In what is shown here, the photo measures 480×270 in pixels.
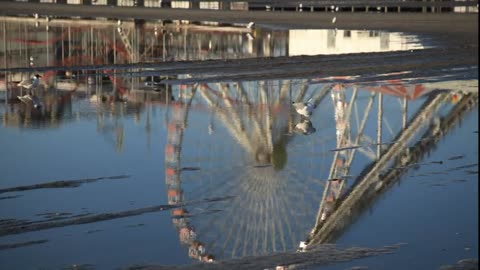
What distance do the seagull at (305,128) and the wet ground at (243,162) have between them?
0.04 metres

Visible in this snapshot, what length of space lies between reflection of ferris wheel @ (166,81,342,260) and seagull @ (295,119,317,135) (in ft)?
0.33

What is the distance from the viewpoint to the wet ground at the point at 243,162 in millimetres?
8586

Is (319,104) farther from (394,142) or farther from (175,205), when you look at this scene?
(175,205)

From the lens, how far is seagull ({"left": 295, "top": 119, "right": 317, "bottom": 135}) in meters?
14.1

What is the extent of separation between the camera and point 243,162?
12.4 m

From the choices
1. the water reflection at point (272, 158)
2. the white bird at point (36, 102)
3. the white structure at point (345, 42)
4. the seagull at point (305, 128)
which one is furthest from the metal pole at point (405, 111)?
the white structure at point (345, 42)

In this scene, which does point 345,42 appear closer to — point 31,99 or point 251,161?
point 31,99

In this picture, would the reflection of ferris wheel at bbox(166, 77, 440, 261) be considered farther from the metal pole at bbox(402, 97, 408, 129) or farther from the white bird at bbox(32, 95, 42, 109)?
the white bird at bbox(32, 95, 42, 109)

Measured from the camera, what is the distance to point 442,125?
568 inches

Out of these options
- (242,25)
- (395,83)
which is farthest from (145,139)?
(242,25)

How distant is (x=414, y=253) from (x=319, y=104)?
775cm

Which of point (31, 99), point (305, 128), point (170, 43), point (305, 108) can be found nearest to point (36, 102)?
point (31, 99)

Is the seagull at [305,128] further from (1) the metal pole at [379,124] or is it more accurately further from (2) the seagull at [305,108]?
(1) the metal pole at [379,124]

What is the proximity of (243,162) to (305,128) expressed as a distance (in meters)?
2.00
